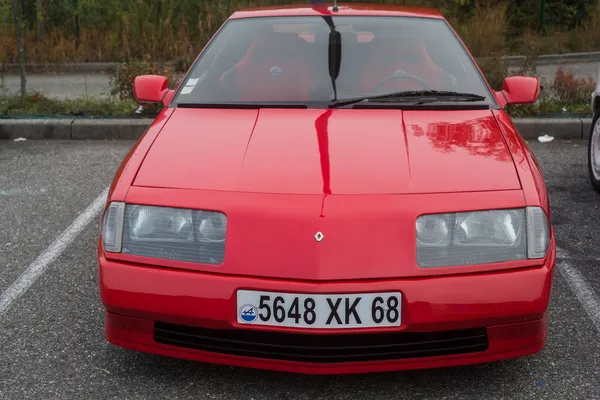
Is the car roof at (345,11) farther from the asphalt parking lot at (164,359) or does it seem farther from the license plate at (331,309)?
the license plate at (331,309)

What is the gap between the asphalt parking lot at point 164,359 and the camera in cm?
305

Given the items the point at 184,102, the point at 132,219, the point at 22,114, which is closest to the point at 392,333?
the point at 132,219

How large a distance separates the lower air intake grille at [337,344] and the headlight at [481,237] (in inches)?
10.6

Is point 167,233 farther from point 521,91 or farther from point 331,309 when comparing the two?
point 521,91

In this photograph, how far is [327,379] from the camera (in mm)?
3133

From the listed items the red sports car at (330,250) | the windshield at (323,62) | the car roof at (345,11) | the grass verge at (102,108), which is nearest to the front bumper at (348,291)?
the red sports car at (330,250)

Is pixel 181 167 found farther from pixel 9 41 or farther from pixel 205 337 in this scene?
pixel 9 41

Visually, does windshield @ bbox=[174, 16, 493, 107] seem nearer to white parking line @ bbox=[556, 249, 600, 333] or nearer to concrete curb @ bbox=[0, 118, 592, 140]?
white parking line @ bbox=[556, 249, 600, 333]

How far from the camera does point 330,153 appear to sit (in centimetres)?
326

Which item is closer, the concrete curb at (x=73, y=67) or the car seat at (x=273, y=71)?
the car seat at (x=273, y=71)

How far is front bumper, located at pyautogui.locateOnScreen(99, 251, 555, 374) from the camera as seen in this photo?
9.01 feet

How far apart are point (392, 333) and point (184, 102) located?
5.62 ft

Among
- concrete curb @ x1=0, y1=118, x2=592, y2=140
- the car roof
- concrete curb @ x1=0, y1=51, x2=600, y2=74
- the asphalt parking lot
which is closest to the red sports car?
the asphalt parking lot

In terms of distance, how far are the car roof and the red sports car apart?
125 centimetres
